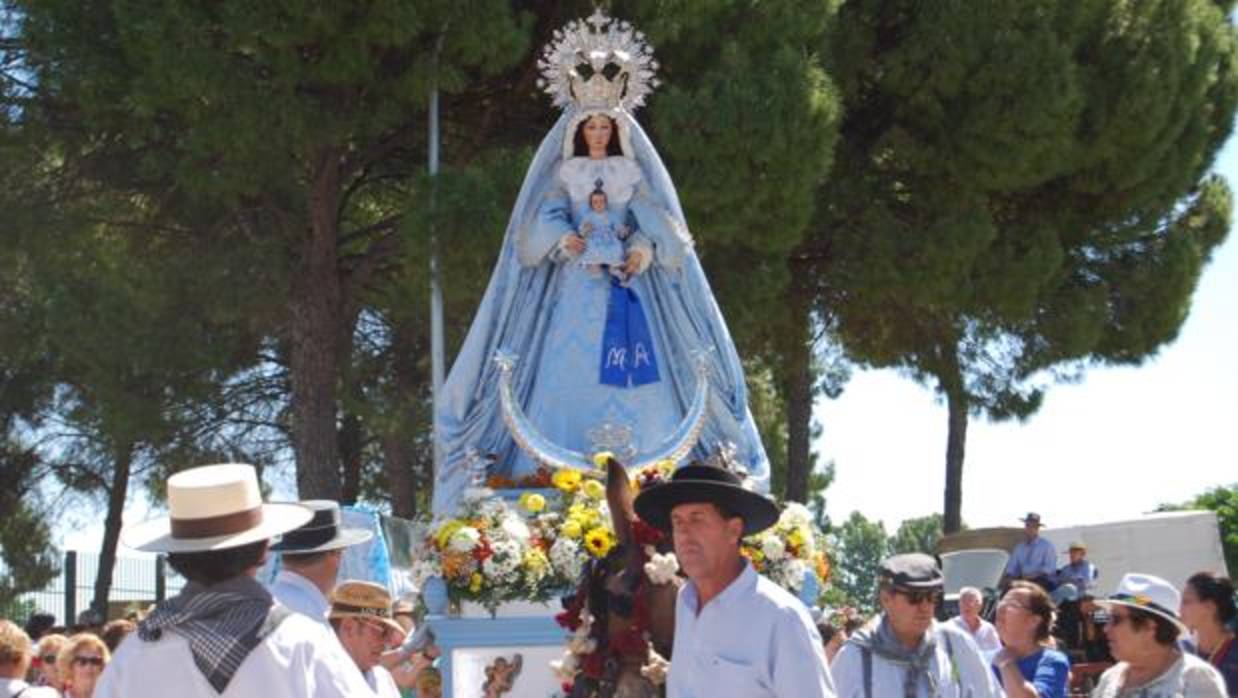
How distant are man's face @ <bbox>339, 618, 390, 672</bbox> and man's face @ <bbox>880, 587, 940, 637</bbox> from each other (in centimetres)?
157

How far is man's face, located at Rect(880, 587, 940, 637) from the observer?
5.66 m

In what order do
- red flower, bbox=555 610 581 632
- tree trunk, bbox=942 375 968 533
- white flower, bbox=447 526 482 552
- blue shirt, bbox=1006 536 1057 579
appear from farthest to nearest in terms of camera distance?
tree trunk, bbox=942 375 968 533 → blue shirt, bbox=1006 536 1057 579 → white flower, bbox=447 526 482 552 → red flower, bbox=555 610 581 632

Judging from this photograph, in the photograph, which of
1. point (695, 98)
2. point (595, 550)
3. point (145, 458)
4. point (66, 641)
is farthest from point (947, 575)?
point (145, 458)

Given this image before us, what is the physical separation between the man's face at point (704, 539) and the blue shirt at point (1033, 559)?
12939mm

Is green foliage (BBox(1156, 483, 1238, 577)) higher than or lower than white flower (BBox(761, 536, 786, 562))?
lower

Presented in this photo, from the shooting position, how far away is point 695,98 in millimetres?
17375

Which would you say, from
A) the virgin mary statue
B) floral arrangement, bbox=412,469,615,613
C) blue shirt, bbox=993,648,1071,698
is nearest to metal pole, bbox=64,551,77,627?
the virgin mary statue

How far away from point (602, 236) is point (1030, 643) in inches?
210

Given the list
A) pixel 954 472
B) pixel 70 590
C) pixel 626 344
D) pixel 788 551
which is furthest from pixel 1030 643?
pixel 954 472

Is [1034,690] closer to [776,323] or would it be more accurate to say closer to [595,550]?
[595,550]

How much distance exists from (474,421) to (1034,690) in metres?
5.59

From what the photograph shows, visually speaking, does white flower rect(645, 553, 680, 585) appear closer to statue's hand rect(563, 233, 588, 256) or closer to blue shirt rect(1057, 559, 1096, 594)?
statue's hand rect(563, 233, 588, 256)

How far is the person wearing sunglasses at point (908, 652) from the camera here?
18.4 feet

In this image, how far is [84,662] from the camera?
740 centimetres
